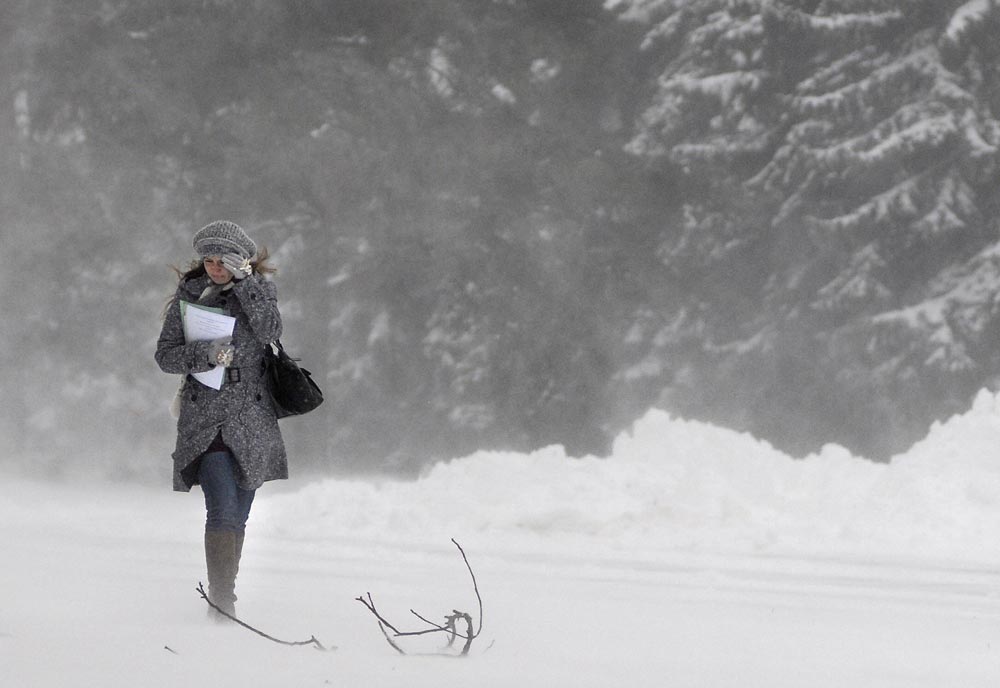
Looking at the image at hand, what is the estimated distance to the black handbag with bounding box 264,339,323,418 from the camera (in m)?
5.43

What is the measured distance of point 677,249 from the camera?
19250 millimetres

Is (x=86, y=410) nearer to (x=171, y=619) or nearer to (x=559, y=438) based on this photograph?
(x=559, y=438)

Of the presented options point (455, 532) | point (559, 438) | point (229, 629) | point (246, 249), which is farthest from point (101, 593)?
point (559, 438)

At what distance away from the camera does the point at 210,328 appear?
533 cm

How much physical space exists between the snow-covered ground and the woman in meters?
0.37

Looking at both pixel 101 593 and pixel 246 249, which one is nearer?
pixel 246 249

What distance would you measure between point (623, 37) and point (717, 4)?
148 centimetres

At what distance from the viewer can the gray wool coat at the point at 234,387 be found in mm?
5312

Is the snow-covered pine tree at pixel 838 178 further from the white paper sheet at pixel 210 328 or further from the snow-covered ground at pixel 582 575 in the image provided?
the white paper sheet at pixel 210 328

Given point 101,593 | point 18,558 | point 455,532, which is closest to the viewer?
point 101,593

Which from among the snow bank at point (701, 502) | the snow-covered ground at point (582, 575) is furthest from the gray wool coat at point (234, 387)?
the snow bank at point (701, 502)

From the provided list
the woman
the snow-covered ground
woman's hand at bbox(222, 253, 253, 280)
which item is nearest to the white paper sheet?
the woman

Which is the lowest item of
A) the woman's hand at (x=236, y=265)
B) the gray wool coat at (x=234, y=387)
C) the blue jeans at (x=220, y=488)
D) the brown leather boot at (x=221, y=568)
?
the brown leather boot at (x=221, y=568)

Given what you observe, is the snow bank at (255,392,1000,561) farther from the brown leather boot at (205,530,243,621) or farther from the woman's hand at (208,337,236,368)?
the woman's hand at (208,337,236,368)
